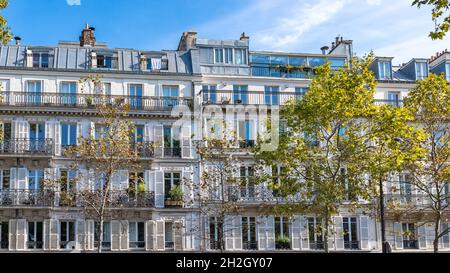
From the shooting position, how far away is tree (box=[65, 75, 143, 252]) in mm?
33000

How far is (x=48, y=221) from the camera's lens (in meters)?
36.5

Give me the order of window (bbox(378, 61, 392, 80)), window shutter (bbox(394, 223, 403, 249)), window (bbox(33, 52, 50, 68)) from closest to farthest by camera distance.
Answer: window (bbox(33, 52, 50, 68)), window shutter (bbox(394, 223, 403, 249)), window (bbox(378, 61, 392, 80))

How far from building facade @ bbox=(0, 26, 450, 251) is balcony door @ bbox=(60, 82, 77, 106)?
0.19 ft

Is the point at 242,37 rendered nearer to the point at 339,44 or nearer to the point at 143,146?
the point at 339,44

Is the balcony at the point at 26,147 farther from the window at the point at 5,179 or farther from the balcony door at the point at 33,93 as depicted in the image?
the balcony door at the point at 33,93

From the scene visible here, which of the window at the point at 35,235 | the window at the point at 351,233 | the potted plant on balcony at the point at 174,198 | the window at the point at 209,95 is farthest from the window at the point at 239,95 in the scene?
the window at the point at 35,235

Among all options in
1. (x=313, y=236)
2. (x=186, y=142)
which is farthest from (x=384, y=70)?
(x=186, y=142)

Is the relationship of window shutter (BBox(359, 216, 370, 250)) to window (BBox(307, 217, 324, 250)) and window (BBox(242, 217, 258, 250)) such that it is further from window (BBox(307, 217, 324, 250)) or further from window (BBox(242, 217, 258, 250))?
window (BBox(242, 217, 258, 250))

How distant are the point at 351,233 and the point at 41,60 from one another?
2065cm

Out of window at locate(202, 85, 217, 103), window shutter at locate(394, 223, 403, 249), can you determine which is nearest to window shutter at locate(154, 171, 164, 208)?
window at locate(202, 85, 217, 103)

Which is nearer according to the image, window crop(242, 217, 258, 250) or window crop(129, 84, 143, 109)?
window crop(242, 217, 258, 250)

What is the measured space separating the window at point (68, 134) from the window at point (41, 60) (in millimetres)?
3880
